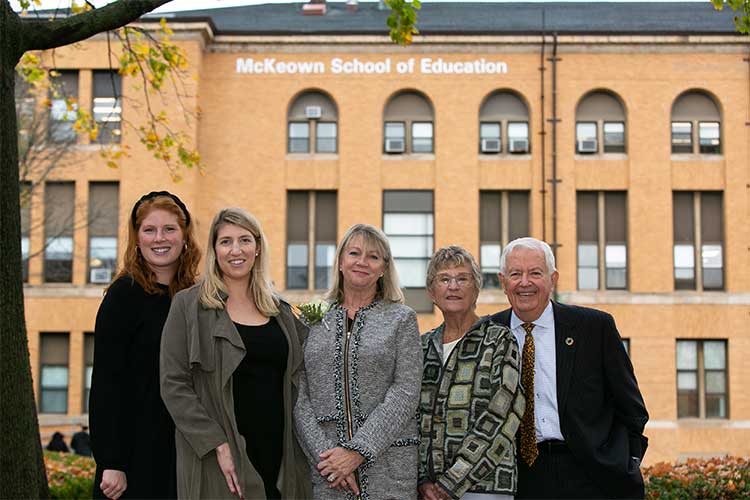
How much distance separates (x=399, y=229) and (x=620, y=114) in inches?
318

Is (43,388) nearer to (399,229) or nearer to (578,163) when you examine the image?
(399,229)

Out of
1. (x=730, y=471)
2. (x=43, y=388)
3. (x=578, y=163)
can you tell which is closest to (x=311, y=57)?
(x=578, y=163)

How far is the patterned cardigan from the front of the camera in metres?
5.10

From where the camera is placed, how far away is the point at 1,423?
665cm

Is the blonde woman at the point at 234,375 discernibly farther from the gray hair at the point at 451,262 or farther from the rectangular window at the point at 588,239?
the rectangular window at the point at 588,239

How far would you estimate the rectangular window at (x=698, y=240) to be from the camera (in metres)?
28.8

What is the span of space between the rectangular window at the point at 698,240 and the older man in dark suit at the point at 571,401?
24.6m

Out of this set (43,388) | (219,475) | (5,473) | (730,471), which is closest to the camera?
(219,475)

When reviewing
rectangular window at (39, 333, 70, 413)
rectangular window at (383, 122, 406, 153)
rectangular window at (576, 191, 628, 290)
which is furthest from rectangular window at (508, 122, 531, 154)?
rectangular window at (39, 333, 70, 413)

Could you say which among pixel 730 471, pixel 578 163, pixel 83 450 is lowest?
pixel 83 450

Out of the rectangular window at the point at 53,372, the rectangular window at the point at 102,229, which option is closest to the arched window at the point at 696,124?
the rectangular window at the point at 102,229

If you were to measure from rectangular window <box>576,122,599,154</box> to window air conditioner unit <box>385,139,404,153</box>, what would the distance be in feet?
18.5

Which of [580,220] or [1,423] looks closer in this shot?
[1,423]

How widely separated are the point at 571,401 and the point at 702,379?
24.7 meters
